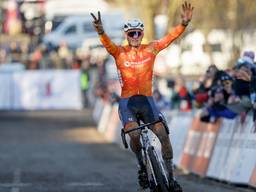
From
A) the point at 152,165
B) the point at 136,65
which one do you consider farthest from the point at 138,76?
the point at 152,165

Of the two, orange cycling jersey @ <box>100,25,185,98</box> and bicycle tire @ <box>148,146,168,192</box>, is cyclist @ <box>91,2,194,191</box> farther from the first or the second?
bicycle tire @ <box>148,146,168,192</box>

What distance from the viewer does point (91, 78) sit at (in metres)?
52.1

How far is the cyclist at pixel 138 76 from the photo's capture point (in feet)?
45.3

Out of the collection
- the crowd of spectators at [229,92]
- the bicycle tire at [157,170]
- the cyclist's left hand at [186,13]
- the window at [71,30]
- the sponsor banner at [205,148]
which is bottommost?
the sponsor banner at [205,148]

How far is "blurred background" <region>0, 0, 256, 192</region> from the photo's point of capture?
62.5 ft

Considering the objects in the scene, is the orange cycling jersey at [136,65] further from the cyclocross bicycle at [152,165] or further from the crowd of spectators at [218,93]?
the crowd of spectators at [218,93]

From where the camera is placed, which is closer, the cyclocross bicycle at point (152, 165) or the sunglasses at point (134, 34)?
the cyclocross bicycle at point (152, 165)

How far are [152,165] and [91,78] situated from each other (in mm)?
38801

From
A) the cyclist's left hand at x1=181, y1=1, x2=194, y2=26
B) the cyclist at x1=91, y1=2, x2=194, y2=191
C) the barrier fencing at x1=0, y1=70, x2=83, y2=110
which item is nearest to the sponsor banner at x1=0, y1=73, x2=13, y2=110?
the barrier fencing at x1=0, y1=70, x2=83, y2=110

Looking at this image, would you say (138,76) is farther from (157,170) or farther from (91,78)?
(91,78)

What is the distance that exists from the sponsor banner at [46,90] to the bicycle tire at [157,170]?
3451cm

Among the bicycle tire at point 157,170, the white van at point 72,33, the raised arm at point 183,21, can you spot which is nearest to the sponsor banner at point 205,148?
the raised arm at point 183,21

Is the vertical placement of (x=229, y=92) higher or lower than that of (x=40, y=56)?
higher

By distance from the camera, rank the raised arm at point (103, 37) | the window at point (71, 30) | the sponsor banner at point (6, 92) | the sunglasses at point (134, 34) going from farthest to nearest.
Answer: the window at point (71, 30) → the sponsor banner at point (6, 92) → the sunglasses at point (134, 34) → the raised arm at point (103, 37)
